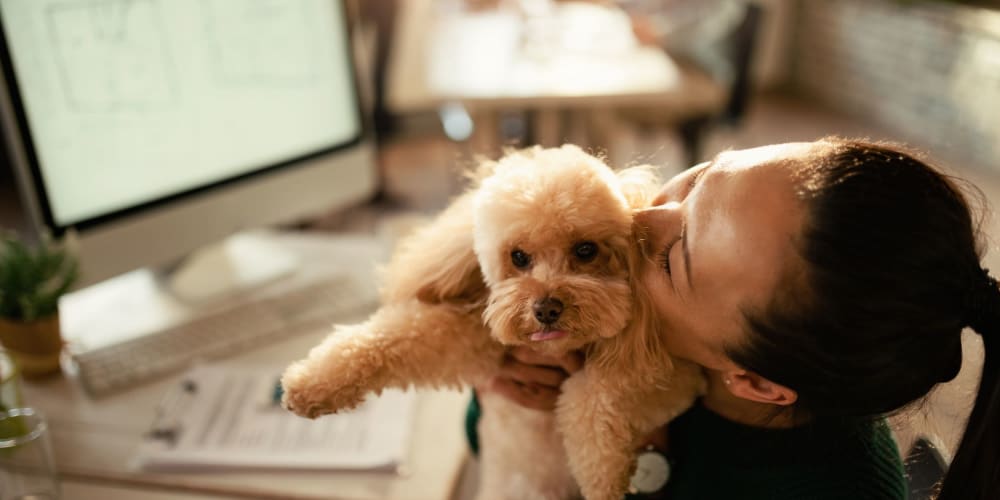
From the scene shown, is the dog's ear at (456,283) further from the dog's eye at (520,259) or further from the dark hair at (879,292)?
the dark hair at (879,292)

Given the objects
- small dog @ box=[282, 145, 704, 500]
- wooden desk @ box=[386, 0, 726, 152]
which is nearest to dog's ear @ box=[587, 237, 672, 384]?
small dog @ box=[282, 145, 704, 500]

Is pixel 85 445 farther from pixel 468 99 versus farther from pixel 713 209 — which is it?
pixel 468 99

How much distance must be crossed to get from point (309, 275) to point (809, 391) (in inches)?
39.9

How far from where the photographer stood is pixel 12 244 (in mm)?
1087

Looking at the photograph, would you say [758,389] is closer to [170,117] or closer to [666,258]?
[666,258]

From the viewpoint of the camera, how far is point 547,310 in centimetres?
71

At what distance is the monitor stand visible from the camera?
1346 millimetres

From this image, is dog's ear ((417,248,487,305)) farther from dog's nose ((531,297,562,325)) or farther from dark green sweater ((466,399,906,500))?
dark green sweater ((466,399,906,500))

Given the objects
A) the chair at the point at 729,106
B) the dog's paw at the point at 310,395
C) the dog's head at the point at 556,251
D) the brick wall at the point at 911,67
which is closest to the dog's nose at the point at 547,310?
the dog's head at the point at 556,251

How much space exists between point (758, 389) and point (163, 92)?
3.19 feet

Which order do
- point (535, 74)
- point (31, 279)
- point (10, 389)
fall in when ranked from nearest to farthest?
point (10, 389), point (31, 279), point (535, 74)

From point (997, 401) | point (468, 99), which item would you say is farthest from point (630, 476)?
point (468, 99)

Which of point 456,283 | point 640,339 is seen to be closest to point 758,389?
point 640,339

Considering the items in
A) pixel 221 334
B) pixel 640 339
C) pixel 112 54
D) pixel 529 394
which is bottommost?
pixel 221 334
